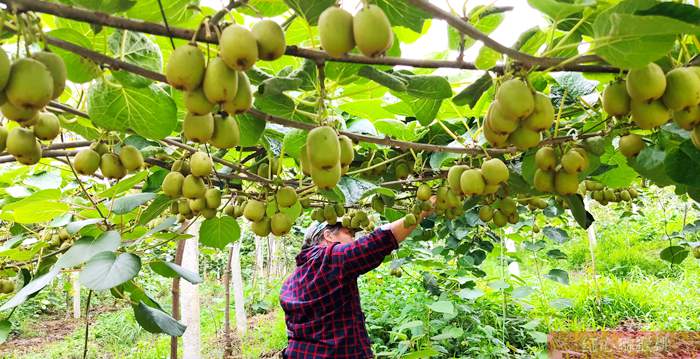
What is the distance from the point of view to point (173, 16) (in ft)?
2.87

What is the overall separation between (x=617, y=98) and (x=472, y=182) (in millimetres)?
464

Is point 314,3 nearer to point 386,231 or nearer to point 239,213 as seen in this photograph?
point 239,213

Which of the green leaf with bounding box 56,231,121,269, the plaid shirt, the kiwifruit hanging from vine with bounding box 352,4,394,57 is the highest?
the kiwifruit hanging from vine with bounding box 352,4,394,57

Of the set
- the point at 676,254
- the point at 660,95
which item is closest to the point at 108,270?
the point at 660,95

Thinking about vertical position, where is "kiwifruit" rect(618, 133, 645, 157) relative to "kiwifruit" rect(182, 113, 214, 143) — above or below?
below

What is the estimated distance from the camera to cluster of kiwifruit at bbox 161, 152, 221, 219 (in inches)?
49.2

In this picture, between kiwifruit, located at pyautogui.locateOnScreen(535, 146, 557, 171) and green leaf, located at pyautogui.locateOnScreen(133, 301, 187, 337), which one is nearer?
kiwifruit, located at pyautogui.locateOnScreen(535, 146, 557, 171)

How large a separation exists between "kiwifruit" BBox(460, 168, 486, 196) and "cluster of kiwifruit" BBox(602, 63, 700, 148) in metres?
0.45

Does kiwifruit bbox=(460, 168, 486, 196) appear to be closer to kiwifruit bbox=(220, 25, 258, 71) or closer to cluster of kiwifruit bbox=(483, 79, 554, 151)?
cluster of kiwifruit bbox=(483, 79, 554, 151)

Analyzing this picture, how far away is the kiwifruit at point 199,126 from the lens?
770 millimetres

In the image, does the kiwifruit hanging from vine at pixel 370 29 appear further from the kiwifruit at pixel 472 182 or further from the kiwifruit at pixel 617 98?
the kiwifruit at pixel 472 182

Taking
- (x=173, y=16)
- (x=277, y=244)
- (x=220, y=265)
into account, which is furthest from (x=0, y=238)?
(x=220, y=265)

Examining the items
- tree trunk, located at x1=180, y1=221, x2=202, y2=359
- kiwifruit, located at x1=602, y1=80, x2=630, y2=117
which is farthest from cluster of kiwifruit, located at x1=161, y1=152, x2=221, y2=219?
tree trunk, located at x1=180, y1=221, x2=202, y2=359

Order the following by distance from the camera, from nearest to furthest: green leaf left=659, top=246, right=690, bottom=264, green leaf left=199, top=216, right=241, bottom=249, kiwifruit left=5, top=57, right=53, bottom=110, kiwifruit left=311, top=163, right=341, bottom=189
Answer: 1. kiwifruit left=5, top=57, right=53, bottom=110
2. kiwifruit left=311, top=163, right=341, bottom=189
3. green leaf left=199, top=216, right=241, bottom=249
4. green leaf left=659, top=246, right=690, bottom=264
